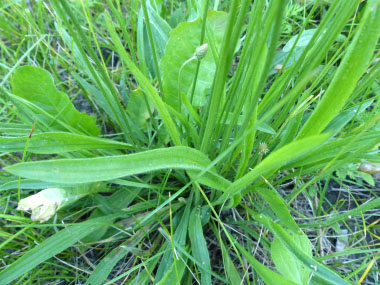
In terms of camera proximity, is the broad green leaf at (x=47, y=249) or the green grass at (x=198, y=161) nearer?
the green grass at (x=198, y=161)

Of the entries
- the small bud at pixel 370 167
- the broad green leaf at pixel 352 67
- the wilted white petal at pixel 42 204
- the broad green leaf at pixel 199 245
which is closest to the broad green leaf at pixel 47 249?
the wilted white petal at pixel 42 204

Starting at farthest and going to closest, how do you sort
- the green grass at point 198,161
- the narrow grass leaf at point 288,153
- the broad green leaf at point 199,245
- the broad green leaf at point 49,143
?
the broad green leaf at point 199,245 → the broad green leaf at point 49,143 → the green grass at point 198,161 → the narrow grass leaf at point 288,153

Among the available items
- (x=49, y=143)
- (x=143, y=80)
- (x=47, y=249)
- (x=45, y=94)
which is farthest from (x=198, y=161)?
(x=45, y=94)

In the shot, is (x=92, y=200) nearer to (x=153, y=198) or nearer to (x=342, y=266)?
(x=153, y=198)

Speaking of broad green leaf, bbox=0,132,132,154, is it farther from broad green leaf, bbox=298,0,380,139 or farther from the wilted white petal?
broad green leaf, bbox=298,0,380,139

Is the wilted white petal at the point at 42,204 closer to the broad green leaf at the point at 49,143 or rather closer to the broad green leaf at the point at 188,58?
the broad green leaf at the point at 49,143

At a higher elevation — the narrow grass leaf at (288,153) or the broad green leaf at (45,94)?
the narrow grass leaf at (288,153)
